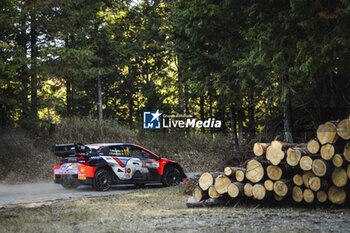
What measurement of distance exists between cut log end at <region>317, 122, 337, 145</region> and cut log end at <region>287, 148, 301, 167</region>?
544 millimetres

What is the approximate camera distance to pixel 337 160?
27.6 feet

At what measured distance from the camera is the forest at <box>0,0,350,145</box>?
9203 millimetres

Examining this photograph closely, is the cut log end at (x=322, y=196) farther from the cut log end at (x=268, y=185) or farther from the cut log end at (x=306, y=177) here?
the cut log end at (x=268, y=185)

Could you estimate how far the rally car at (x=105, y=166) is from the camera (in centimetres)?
1355

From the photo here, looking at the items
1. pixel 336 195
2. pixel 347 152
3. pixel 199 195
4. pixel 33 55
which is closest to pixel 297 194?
pixel 336 195

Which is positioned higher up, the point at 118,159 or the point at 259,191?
the point at 118,159

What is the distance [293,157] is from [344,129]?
1.18 metres

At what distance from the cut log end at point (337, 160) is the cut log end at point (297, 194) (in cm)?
93

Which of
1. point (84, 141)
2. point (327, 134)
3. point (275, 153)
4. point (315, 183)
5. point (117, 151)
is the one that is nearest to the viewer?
point (327, 134)

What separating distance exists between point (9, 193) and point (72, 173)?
2.15m

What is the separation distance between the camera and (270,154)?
9.21 meters

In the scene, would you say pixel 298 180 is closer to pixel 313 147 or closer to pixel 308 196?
pixel 308 196

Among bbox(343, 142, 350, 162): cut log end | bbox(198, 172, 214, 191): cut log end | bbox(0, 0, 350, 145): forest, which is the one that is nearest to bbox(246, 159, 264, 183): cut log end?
bbox(198, 172, 214, 191): cut log end

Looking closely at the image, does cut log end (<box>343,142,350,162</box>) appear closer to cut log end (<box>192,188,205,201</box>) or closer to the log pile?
the log pile
